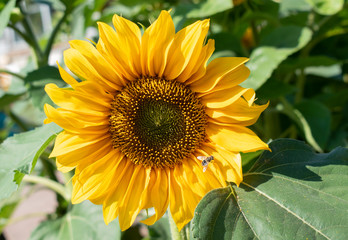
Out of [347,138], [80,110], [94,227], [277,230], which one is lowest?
[347,138]

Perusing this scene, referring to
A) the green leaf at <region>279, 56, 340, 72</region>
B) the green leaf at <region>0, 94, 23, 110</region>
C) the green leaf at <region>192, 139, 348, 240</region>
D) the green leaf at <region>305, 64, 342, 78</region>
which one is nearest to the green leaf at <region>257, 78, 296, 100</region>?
the green leaf at <region>279, 56, 340, 72</region>

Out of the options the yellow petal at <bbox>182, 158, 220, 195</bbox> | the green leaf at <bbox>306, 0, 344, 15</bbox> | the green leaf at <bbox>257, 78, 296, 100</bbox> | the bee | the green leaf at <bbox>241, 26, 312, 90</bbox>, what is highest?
the green leaf at <bbox>306, 0, 344, 15</bbox>

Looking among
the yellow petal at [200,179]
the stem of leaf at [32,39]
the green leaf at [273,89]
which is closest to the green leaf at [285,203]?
the yellow petal at [200,179]

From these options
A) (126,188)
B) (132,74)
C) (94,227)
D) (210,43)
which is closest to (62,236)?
(94,227)

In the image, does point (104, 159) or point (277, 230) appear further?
point (104, 159)

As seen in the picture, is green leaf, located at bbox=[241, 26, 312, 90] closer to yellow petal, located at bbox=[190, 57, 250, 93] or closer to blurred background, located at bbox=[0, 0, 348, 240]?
blurred background, located at bbox=[0, 0, 348, 240]

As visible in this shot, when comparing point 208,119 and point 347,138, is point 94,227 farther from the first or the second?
point 347,138
